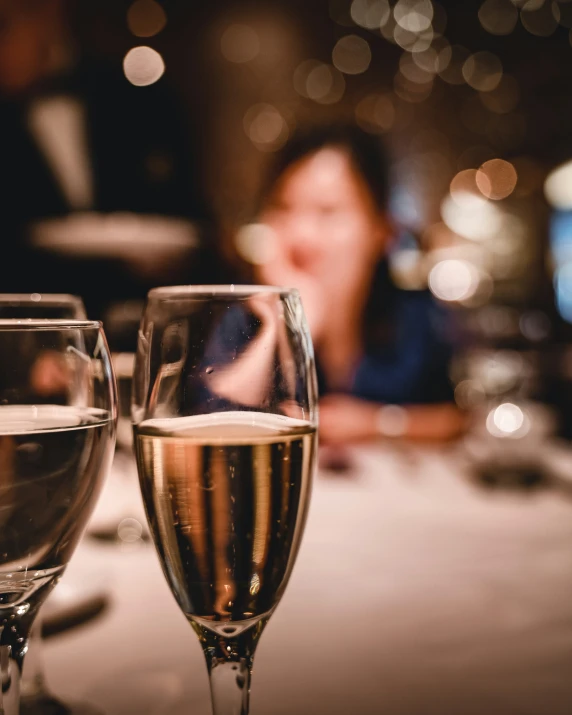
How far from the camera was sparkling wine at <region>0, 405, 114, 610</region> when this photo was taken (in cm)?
37

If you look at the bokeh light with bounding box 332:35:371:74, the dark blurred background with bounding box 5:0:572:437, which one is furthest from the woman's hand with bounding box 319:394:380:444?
the bokeh light with bounding box 332:35:371:74

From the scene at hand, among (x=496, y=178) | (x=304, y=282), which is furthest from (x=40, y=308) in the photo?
(x=496, y=178)

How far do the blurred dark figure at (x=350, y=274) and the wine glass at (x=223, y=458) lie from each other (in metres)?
2.40

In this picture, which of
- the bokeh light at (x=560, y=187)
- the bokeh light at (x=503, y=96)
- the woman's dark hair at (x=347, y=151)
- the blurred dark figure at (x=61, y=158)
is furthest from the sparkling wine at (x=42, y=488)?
the bokeh light at (x=560, y=187)

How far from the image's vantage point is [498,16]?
5457mm

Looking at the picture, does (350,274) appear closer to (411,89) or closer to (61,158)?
(61,158)

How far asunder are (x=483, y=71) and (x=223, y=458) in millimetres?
6157

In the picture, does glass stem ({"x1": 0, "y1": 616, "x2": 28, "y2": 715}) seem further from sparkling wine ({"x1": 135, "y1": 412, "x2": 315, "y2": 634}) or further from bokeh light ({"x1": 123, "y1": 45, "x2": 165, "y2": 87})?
bokeh light ({"x1": 123, "y1": 45, "x2": 165, "y2": 87})

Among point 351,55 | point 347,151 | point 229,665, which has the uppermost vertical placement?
point 351,55

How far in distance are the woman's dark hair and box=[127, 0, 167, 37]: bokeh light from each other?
2.55m

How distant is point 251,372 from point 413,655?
311mm

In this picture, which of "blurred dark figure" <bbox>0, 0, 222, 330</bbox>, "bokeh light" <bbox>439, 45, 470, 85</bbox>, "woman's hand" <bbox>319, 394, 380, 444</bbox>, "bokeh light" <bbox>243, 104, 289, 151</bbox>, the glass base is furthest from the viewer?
"bokeh light" <bbox>439, 45, 470, 85</bbox>

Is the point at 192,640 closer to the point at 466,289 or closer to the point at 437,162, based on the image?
the point at 437,162

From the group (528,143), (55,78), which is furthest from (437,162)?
(55,78)
